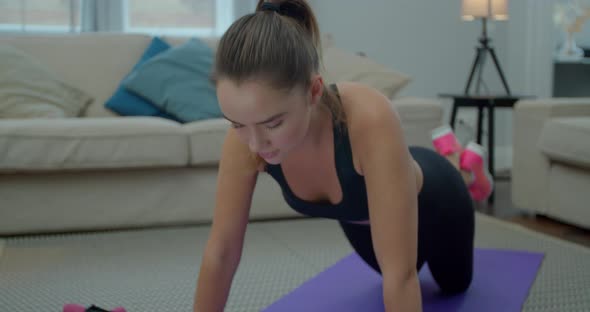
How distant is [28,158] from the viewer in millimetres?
2393

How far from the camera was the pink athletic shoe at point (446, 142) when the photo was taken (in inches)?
86.0

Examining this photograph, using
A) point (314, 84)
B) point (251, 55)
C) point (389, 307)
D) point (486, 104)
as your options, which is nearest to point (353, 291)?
point (389, 307)

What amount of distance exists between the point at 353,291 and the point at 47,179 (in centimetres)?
140

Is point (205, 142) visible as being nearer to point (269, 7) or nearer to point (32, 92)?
point (32, 92)

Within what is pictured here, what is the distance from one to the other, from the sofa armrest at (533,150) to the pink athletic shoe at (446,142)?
0.74m

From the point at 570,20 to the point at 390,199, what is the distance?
4710mm

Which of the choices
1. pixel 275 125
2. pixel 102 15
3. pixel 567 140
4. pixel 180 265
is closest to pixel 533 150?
pixel 567 140

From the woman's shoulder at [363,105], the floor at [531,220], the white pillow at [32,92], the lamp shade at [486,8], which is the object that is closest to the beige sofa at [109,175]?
the white pillow at [32,92]

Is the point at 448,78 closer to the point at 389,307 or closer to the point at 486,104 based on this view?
the point at 486,104

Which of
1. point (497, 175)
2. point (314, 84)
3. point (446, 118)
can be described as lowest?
point (497, 175)

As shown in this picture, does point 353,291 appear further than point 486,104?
No

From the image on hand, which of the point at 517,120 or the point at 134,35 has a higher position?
the point at 134,35

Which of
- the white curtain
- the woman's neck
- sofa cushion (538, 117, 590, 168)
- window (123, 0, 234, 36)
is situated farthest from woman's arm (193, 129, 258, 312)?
window (123, 0, 234, 36)

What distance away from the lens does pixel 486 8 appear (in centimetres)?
358
